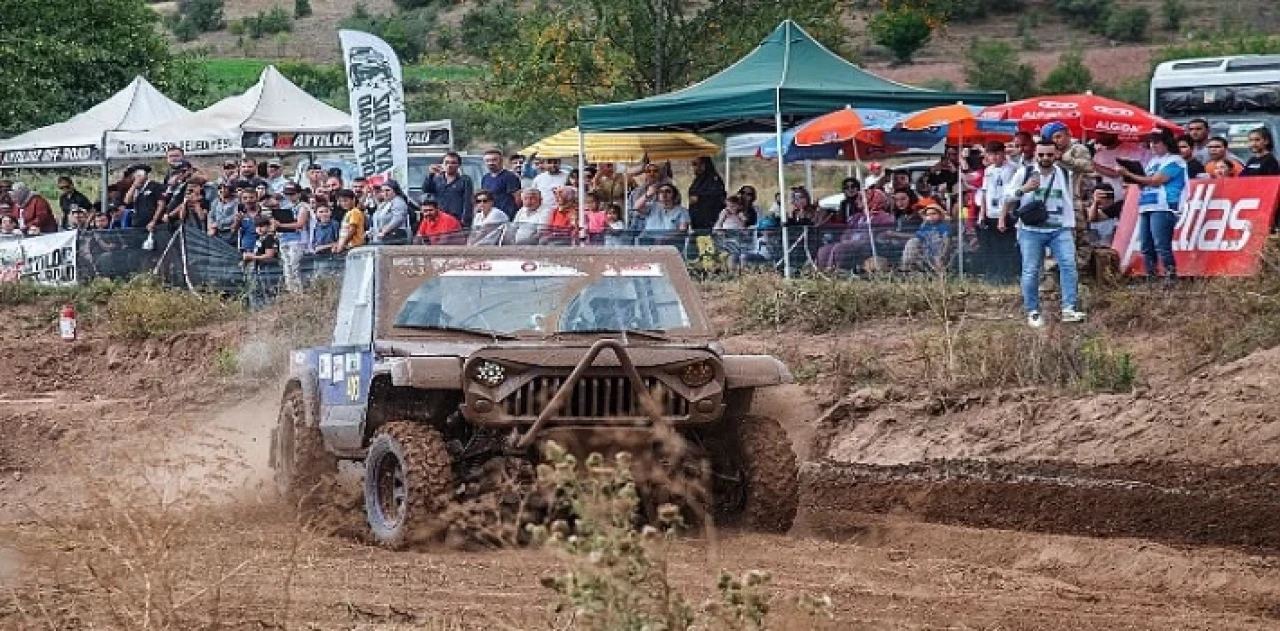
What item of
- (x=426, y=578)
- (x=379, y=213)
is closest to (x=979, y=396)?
(x=426, y=578)

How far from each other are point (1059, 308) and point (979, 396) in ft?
3.02

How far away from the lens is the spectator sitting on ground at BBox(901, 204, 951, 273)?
1753 centimetres

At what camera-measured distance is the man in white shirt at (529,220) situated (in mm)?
19562

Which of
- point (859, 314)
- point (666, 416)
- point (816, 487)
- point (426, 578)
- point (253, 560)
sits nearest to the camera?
point (253, 560)

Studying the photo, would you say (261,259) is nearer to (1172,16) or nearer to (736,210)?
(736,210)

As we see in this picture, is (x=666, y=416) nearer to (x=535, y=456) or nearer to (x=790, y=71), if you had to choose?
(x=535, y=456)

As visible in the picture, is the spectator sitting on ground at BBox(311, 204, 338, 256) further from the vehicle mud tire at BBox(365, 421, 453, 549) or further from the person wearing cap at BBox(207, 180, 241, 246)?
the vehicle mud tire at BBox(365, 421, 453, 549)

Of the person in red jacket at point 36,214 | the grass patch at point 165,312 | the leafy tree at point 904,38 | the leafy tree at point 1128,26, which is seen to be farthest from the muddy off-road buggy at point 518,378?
the leafy tree at point 1128,26

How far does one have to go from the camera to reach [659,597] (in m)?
5.61

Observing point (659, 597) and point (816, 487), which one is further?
point (816, 487)

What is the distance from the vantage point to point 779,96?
20531 mm

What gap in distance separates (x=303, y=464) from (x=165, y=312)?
10649mm

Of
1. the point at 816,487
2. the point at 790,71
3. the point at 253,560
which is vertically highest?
the point at 790,71

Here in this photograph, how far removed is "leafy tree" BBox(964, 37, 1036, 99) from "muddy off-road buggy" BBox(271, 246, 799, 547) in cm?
5121
